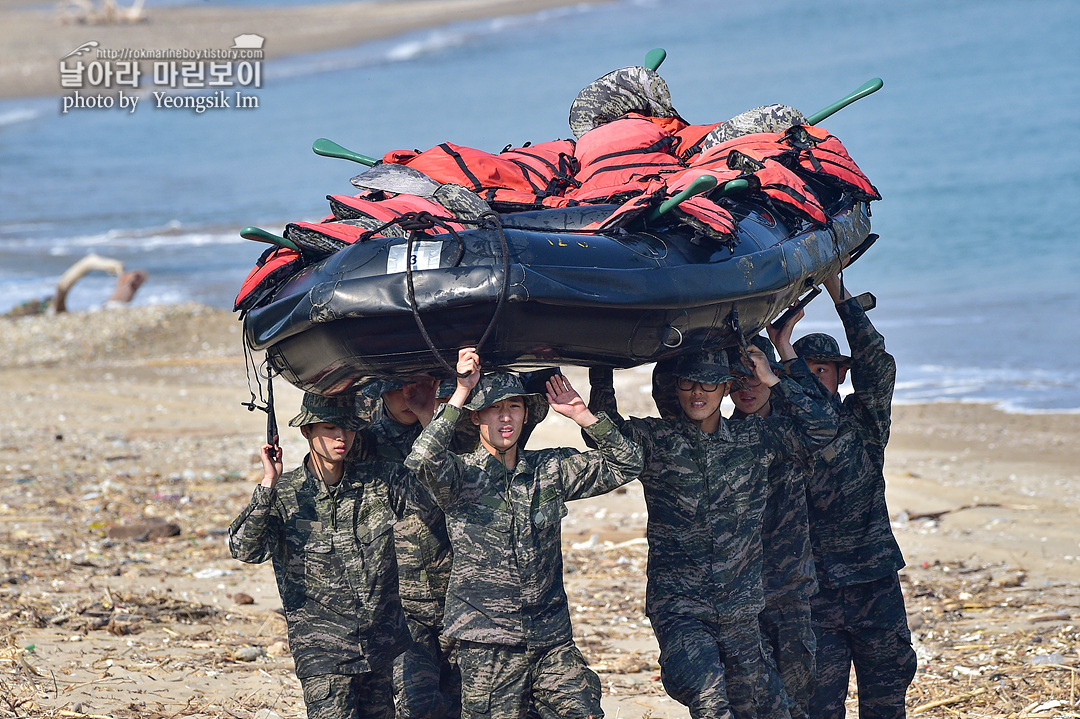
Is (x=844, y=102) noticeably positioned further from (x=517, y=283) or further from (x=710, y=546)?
(x=517, y=283)

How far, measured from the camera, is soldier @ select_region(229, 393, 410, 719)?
15.4ft

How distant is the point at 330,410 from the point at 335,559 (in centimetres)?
59

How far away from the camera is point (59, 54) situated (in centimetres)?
4638

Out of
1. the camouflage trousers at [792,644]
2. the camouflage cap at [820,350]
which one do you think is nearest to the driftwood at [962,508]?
the camouflage cap at [820,350]

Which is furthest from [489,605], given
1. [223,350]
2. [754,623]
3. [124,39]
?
[124,39]

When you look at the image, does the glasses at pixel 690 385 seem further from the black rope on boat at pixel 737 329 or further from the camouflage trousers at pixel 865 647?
the camouflage trousers at pixel 865 647

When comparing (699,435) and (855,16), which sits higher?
(855,16)

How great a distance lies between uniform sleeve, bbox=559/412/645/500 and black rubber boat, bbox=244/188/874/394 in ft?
0.83

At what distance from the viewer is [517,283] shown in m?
3.99

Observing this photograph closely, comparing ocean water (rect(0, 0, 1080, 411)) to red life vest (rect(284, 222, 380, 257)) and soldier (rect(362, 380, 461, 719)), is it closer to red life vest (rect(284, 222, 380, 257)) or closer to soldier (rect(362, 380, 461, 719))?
soldier (rect(362, 380, 461, 719))

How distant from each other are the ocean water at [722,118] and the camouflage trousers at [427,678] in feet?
27.7

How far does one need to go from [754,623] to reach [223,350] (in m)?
11.2

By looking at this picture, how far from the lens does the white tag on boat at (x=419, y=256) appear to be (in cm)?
404

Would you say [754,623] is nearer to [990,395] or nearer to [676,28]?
[990,395]
